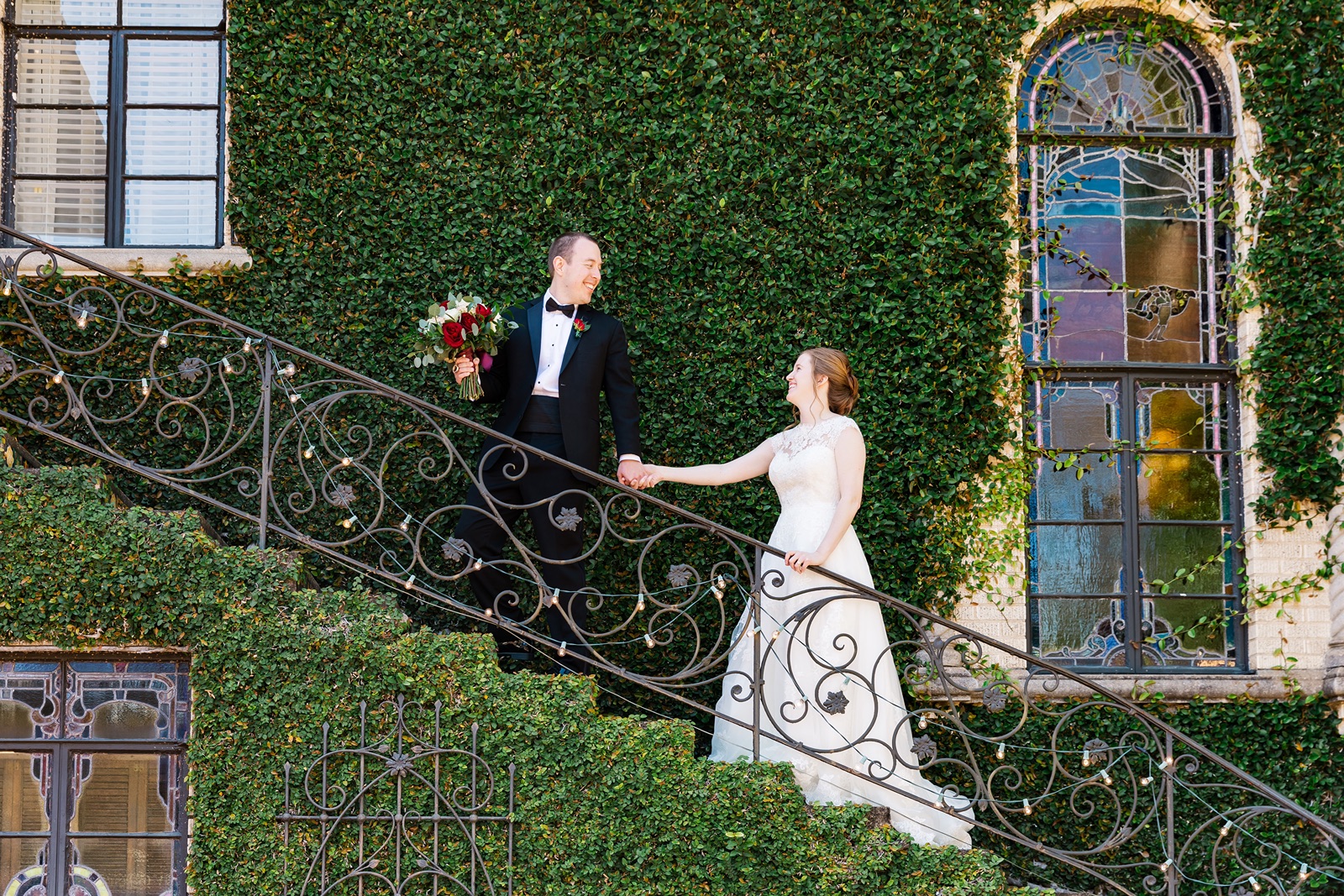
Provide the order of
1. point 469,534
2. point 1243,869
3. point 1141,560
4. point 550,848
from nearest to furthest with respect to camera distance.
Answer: point 550,848 → point 469,534 → point 1243,869 → point 1141,560

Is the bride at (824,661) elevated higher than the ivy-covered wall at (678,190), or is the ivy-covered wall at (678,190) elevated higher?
the ivy-covered wall at (678,190)

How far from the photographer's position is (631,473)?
20.1 ft

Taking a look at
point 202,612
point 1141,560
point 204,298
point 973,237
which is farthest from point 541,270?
point 1141,560

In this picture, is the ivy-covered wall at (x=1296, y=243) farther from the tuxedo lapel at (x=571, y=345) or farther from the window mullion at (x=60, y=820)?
the window mullion at (x=60, y=820)

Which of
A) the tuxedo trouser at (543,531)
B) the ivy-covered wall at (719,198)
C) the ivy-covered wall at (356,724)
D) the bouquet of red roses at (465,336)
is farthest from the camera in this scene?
the ivy-covered wall at (719,198)

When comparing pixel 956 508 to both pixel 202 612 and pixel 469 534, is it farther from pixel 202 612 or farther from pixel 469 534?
pixel 202 612

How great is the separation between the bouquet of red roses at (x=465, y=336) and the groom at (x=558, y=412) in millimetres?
58

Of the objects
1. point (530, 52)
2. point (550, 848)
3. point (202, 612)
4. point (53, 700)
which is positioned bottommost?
point (550, 848)

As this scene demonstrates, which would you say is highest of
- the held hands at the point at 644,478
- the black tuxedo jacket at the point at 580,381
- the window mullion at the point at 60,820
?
the black tuxedo jacket at the point at 580,381

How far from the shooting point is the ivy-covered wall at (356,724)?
5.32 metres

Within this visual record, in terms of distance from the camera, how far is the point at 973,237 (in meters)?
7.37

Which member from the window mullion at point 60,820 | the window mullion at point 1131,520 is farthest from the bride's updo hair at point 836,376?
the window mullion at point 60,820

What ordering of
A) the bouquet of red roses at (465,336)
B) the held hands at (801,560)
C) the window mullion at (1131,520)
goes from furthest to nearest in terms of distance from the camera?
the window mullion at (1131,520)
the bouquet of red roses at (465,336)
the held hands at (801,560)

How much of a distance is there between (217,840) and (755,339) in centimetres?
380
